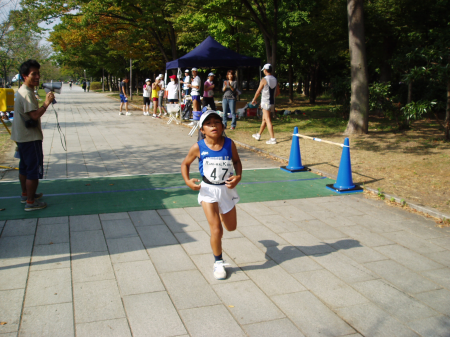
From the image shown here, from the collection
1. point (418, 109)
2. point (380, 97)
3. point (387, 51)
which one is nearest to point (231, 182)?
point (418, 109)

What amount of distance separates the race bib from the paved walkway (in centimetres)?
97

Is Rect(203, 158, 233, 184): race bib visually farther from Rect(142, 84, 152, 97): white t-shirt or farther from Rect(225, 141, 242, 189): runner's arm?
Rect(142, 84, 152, 97): white t-shirt

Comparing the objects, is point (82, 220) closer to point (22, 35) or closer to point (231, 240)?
point (231, 240)

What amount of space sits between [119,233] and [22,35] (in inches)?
527

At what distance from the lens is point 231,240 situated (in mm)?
4723

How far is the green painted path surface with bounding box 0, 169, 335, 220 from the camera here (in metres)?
5.77

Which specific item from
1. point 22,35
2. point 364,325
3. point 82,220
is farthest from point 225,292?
point 22,35

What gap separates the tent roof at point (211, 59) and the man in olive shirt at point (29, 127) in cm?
1134

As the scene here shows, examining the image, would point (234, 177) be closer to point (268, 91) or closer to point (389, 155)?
point (389, 155)

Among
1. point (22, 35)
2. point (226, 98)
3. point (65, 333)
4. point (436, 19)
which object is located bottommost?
point (65, 333)

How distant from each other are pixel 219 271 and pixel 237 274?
220 millimetres

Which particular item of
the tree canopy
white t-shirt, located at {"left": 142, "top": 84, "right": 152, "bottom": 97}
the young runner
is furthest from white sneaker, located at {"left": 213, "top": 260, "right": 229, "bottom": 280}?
white t-shirt, located at {"left": 142, "top": 84, "right": 152, "bottom": 97}

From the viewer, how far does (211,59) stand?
16.4 m

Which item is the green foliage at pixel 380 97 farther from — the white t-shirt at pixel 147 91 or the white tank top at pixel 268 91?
the white t-shirt at pixel 147 91
